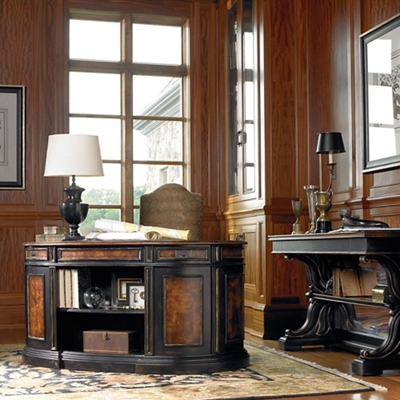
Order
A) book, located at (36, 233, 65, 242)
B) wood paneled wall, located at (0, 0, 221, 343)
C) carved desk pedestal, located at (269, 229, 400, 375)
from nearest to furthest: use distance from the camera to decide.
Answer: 1. carved desk pedestal, located at (269, 229, 400, 375)
2. book, located at (36, 233, 65, 242)
3. wood paneled wall, located at (0, 0, 221, 343)

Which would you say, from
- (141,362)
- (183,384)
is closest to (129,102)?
(141,362)

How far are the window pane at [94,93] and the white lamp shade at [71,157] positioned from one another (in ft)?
7.09

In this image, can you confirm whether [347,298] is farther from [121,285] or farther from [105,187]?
[105,187]

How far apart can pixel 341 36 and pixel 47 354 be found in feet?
9.82

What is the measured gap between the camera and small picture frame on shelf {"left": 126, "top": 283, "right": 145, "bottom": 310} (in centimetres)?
448

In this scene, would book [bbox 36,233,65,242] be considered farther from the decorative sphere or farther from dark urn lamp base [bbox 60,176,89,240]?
the decorative sphere

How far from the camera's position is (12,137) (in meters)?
6.57

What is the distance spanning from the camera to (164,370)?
13.7ft

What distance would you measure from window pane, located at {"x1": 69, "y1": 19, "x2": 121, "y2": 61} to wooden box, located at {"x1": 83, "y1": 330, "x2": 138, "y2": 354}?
10.5ft

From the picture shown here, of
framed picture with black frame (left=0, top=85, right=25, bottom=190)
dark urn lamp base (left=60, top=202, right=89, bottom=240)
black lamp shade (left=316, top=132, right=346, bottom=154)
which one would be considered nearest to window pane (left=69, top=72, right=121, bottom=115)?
framed picture with black frame (left=0, top=85, right=25, bottom=190)

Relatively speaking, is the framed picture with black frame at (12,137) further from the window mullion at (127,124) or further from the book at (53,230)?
the book at (53,230)

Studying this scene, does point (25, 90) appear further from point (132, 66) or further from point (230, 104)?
point (230, 104)

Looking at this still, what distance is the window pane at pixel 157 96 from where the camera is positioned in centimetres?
698

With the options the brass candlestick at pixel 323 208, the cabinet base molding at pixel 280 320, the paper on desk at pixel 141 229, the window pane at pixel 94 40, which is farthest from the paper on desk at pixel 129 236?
the window pane at pixel 94 40
